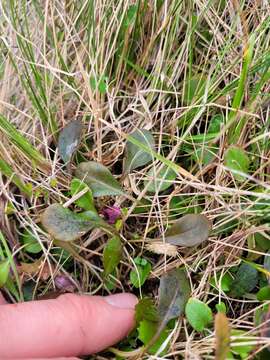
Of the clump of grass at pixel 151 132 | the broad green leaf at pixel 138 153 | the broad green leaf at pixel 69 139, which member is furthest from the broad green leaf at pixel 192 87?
the broad green leaf at pixel 69 139

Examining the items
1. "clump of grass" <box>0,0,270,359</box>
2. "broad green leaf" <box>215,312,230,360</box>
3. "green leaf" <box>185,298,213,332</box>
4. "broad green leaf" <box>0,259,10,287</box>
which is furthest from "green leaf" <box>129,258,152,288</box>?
"broad green leaf" <box>215,312,230,360</box>

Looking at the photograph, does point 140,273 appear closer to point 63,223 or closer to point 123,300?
point 123,300

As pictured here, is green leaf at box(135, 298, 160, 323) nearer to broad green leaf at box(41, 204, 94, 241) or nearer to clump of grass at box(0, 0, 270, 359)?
clump of grass at box(0, 0, 270, 359)

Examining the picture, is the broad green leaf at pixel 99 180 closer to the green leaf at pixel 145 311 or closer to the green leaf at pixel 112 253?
the green leaf at pixel 112 253

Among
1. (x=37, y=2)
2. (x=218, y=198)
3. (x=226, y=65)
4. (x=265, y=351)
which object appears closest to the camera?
(x=265, y=351)

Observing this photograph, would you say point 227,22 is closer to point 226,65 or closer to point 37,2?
point 226,65

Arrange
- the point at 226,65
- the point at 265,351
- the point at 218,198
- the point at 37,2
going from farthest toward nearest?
the point at 37,2 < the point at 226,65 < the point at 218,198 < the point at 265,351

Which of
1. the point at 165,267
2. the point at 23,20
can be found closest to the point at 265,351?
the point at 165,267

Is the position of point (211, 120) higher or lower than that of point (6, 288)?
higher
